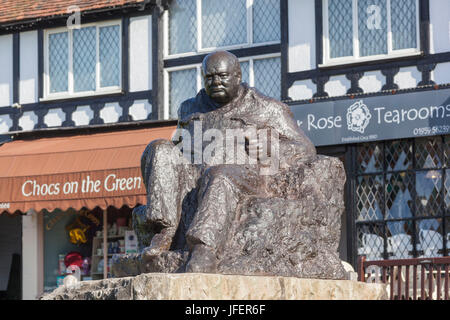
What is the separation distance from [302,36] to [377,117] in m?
1.94

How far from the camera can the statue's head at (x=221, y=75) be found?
8.30m

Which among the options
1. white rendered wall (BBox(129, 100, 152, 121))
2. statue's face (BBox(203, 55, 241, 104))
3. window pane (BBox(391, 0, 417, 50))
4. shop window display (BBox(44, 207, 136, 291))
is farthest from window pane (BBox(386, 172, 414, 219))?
statue's face (BBox(203, 55, 241, 104))

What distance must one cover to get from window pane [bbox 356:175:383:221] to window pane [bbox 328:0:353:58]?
6.42ft

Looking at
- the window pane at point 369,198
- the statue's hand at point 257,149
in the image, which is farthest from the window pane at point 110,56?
the statue's hand at point 257,149

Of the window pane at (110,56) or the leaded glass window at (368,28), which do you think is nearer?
the leaded glass window at (368,28)

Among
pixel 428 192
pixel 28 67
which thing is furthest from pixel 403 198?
pixel 28 67

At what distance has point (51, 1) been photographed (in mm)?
19812

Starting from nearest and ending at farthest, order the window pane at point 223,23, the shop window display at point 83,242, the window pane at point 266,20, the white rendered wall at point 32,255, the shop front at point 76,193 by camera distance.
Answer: the shop front at point 76,193
the window pane at point 266,20
the window pane at point 223,23
the shop window display at point 83,242
the white rendered wall at point 32,255

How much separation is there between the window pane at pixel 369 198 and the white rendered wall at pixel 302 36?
2.02 meters

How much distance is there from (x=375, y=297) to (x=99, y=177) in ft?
31.5

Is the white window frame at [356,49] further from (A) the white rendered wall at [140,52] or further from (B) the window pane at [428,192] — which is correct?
(A) the white rendered wall at [140,52]

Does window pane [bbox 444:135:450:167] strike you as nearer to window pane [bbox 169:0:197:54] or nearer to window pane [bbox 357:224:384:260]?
window pane [bbox 357:224:384:260]

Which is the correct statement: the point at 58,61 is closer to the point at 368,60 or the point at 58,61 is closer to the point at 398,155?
the point at 368,60
